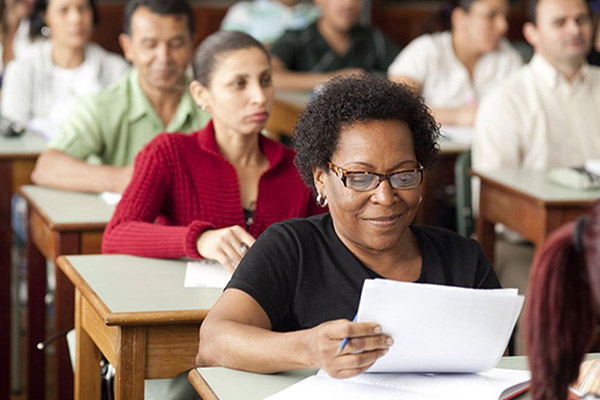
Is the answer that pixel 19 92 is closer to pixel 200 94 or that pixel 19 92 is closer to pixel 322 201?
pixel 200 94

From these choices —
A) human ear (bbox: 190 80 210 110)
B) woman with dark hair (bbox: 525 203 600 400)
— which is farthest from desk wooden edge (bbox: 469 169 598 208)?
woman with dark hair (bbox: 525 203 600 400)

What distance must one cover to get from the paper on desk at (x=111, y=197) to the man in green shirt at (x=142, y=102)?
197 millimetres

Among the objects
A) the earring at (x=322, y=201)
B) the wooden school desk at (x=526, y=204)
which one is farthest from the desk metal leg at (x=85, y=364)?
the wooden school desk at (x=526, y=204)

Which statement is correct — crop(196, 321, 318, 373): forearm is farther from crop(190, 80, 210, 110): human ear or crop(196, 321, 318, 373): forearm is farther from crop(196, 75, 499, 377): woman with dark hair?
crop(190, 80, 210, 110): human ear

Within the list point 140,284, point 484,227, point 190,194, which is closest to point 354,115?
point 140,284

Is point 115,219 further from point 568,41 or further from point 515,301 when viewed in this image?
point 568,41

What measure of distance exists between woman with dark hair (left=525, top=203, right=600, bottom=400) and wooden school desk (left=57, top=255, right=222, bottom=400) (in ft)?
3.00

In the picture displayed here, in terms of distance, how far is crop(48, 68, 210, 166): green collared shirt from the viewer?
10.5 feet

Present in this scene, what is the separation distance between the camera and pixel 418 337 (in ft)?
4.87

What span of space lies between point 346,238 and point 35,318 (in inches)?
61.2

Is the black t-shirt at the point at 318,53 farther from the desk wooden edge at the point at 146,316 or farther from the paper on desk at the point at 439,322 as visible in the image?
the paper on desk at the point at 439,322

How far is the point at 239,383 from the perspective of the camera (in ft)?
5.12

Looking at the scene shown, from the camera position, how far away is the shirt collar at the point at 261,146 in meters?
2.51

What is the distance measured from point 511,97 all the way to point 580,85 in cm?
31
